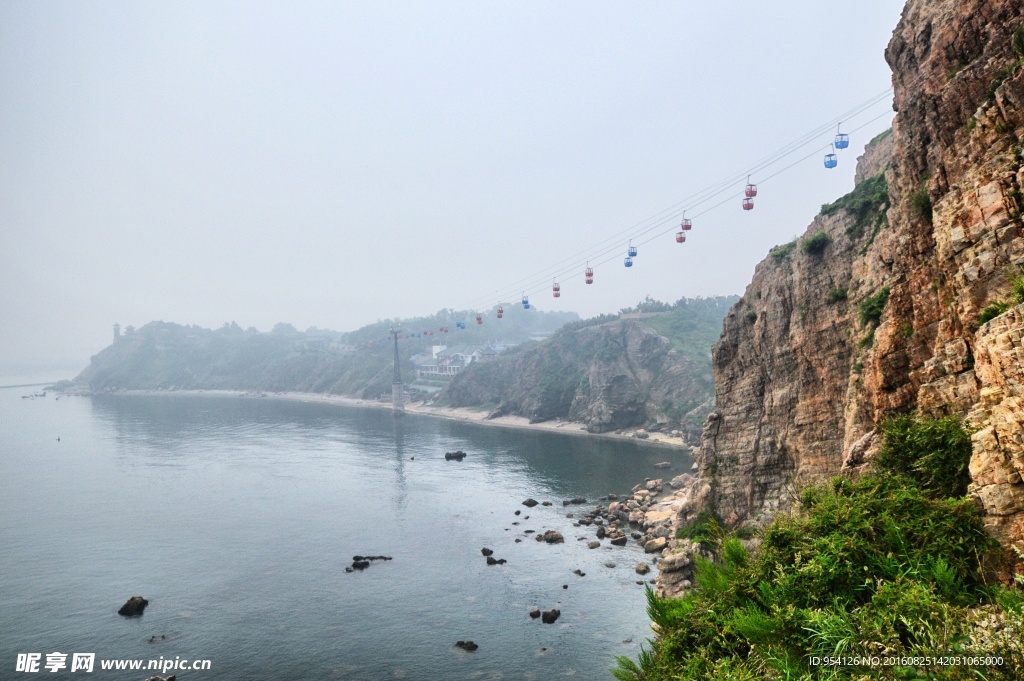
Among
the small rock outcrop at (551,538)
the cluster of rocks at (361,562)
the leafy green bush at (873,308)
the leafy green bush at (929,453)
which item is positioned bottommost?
the cluster of rocks at (361,562)

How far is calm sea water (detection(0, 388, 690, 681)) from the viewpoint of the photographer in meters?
30.8

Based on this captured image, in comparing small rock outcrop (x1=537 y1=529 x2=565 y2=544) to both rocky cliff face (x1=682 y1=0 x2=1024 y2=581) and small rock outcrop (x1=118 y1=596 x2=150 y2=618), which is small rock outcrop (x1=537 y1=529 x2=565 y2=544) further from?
small rock outcrop (x1=118 y1=596 x2=150 y2=618)

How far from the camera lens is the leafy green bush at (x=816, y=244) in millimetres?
31391

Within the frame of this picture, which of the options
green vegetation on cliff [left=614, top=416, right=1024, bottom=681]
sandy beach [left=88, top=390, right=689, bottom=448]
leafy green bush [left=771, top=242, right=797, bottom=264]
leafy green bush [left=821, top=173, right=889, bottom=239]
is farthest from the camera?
sandy beach [left=88, top=390, right=689, bottom=448]

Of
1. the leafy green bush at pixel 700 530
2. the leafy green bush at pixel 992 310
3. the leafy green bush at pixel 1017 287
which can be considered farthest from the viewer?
the leafy green bush at pixel 700 530

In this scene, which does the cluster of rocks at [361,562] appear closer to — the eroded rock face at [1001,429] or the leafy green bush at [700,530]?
the leafy green bush at [700,530]

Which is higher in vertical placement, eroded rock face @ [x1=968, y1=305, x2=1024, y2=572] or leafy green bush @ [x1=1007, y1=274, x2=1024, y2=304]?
leafy green bush @ [x1=1007, y1=274, x2=1024, y2=304]

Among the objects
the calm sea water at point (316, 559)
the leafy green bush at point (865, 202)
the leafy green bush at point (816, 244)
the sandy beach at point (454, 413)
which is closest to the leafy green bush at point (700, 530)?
the calm sea water at point (316, 559)

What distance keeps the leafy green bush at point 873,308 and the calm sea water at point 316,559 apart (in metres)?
21.3

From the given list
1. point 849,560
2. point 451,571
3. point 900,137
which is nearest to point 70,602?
point 451,571

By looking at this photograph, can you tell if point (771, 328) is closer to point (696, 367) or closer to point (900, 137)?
point (900, 137)

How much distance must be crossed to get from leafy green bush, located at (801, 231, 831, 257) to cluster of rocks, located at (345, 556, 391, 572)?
126 ft

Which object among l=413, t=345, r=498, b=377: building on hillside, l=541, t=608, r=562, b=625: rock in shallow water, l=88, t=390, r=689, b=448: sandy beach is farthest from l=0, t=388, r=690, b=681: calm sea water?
l=413, t=345, r=498, b=377: building on hillside

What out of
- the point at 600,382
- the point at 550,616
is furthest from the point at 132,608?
the point at 600,382
